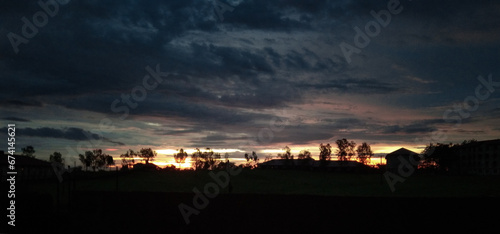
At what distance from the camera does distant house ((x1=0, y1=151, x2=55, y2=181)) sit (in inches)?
1884

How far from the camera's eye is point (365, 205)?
746 cm

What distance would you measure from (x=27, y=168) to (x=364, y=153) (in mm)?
110935

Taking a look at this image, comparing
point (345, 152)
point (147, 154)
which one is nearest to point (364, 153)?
point (345, 152)

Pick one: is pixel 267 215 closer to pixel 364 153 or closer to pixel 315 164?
pixel 315 164

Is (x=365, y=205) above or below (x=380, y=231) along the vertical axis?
above

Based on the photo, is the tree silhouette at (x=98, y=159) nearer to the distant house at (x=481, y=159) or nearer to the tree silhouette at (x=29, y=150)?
the tree silhouette at (x=29, y=150)

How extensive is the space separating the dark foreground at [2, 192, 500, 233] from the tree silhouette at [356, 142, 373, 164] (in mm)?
133828

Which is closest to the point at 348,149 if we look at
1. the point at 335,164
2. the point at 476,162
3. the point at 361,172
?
the point at 335,164

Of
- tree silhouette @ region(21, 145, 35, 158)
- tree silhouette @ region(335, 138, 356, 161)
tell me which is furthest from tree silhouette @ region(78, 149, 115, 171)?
tree silhouette @ region(335, 138, 356, 161)

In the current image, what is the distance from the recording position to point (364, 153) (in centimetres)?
13712

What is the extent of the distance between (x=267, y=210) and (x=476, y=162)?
11694 cm

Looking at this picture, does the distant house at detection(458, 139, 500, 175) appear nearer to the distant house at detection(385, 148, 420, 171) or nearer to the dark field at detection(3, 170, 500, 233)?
the distant house at detection(385, 148, 420, 171)

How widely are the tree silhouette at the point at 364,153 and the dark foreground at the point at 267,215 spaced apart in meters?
134

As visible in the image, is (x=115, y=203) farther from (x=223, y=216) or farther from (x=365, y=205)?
(x=365, y=205)
